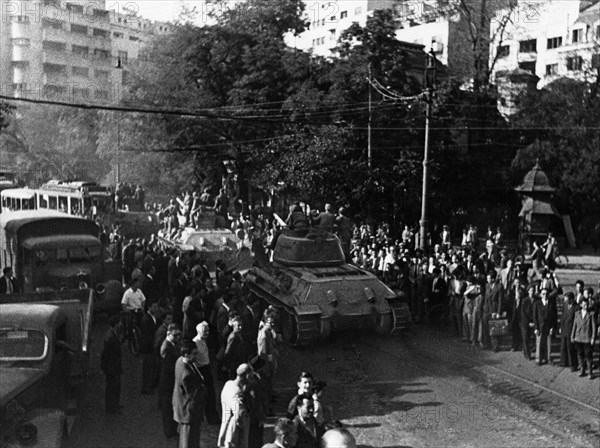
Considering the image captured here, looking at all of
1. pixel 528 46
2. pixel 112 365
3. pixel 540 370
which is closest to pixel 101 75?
pixel 112 365

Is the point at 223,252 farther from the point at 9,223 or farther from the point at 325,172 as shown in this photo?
the point at 9,223

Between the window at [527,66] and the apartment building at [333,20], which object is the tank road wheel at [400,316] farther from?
the apartment building at [333,20]

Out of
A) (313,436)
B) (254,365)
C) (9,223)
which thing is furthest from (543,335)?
(9,223)

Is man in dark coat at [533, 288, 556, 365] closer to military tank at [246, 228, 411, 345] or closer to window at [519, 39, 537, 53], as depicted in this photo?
military tank at [246, 228, 411, 345]

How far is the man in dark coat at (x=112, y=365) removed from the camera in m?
10.7

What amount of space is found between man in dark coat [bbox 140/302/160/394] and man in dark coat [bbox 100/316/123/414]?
0.69 metres

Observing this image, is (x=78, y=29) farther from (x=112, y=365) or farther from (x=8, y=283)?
(x=112, y=365)

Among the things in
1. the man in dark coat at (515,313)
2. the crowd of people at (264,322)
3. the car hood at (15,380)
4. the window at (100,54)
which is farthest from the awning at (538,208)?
the car hood at (15,380)

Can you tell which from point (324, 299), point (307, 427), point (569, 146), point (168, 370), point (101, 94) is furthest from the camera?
point (569, 146)

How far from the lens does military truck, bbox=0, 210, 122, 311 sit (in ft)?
54.6

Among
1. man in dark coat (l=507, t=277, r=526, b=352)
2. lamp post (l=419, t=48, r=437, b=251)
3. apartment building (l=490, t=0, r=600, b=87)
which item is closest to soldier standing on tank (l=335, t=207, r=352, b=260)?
lamp post (l=419, t=48, r=437, b=251)

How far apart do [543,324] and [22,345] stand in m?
9.24

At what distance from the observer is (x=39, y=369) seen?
9359 millimetres

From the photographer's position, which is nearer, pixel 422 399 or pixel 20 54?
pixel 422 399
